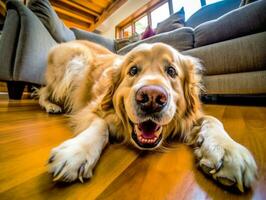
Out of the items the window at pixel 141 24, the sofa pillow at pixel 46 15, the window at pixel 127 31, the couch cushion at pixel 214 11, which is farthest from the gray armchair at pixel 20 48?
the window at pixel 127 31

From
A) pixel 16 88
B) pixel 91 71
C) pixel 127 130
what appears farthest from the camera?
pixel 16 88

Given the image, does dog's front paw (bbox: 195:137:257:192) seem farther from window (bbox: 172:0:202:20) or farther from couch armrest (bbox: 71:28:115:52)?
window (bbox: 172:0:202:20)

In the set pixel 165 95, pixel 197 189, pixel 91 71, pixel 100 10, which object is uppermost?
pixel 100 10

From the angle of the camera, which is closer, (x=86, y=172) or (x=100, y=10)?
(x=86, y=172)

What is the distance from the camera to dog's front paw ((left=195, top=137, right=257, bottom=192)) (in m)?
0.49

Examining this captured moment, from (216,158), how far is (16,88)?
8.52ft

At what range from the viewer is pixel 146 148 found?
76 centimetres

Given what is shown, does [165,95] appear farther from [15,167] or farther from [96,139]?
[15,167]

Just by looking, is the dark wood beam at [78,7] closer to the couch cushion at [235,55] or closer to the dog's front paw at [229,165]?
the couch cushion at [235,55]

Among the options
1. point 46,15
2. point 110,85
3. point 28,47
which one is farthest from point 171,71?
point 46,15

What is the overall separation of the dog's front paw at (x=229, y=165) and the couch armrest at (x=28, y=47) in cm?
225

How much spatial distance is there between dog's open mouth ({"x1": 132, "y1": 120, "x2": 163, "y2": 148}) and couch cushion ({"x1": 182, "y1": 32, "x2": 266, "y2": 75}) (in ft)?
5.20

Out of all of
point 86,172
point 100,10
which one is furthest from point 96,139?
point 100,10

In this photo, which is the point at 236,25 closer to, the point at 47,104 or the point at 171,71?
the point at 171,71
